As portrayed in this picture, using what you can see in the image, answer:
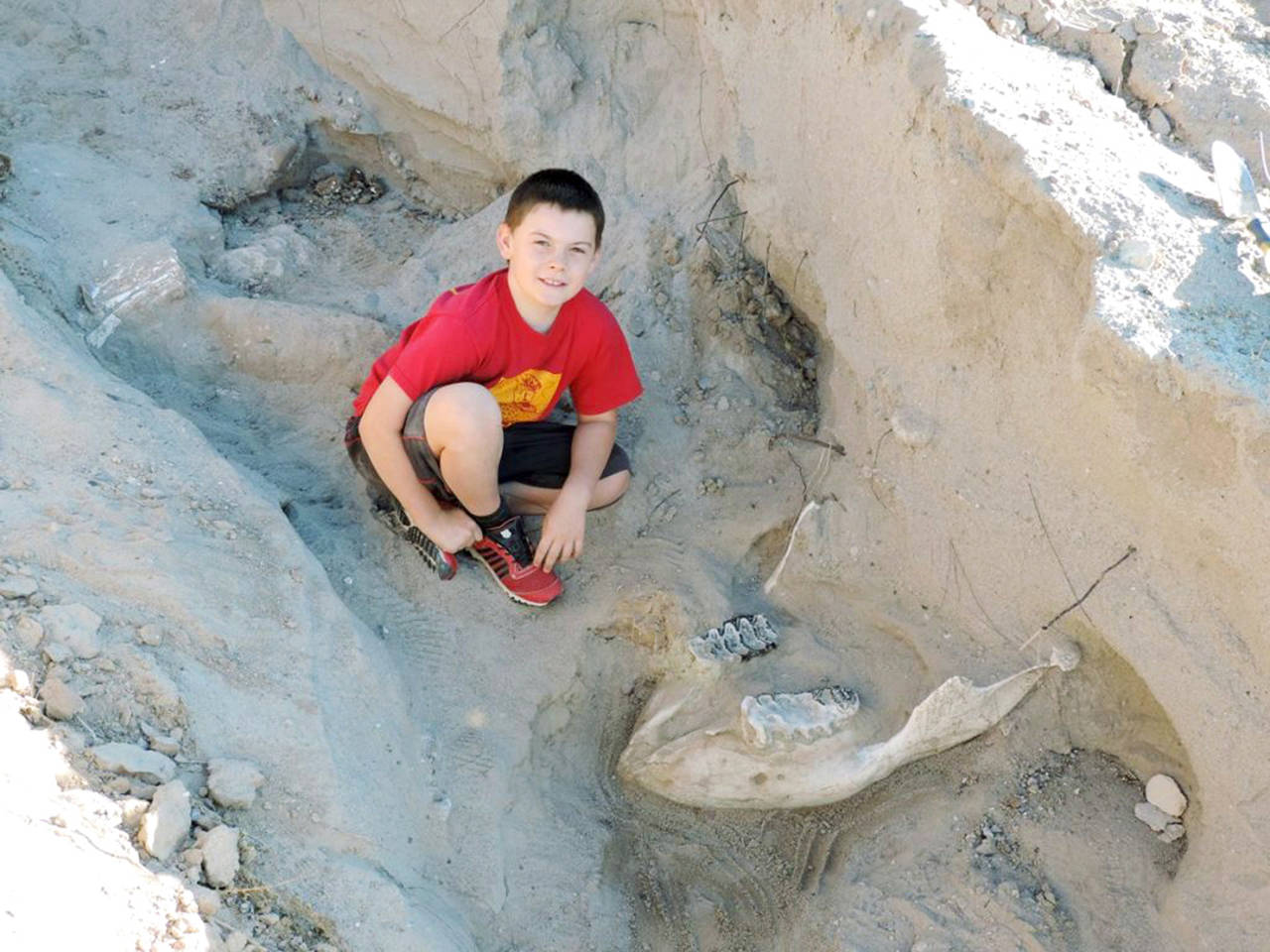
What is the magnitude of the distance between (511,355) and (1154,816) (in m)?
1.66

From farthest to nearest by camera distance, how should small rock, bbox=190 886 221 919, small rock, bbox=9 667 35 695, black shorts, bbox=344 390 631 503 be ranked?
black shorts, bbox=344 390 631 503 < small rock, bbox=9 667 35 695 < small rock, bbox=190 886 221 919

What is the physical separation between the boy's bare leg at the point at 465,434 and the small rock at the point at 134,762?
0.91 meters

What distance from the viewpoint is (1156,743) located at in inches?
98.7

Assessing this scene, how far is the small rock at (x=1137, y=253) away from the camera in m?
2.28

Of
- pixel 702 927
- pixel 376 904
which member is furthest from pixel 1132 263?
pixel 376 904

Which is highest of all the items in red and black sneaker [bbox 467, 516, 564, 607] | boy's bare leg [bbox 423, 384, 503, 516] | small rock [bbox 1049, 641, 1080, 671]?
small rock [bbox 1049, 641, 1080, 671]

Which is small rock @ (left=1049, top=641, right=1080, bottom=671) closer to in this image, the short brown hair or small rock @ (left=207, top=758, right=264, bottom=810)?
the short brown hair

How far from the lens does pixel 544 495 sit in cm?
309

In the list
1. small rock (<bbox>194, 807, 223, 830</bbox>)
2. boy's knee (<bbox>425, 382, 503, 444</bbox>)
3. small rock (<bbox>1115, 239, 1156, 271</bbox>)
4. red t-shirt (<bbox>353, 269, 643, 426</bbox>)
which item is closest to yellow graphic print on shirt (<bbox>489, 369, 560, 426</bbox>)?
red t-shirt (<bbox>353, 269, 643, 426</bbox>)

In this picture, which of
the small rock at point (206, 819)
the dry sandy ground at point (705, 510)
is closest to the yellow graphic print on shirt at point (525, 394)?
the dry sandy ground at point (705, 510)

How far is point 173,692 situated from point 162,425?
77 cm

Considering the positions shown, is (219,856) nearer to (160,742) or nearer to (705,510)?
(160,742)

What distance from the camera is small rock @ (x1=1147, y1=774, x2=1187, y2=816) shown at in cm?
244

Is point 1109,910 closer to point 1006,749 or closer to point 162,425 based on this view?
point 1006,749
